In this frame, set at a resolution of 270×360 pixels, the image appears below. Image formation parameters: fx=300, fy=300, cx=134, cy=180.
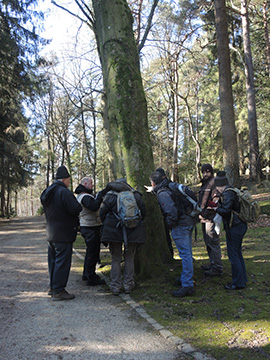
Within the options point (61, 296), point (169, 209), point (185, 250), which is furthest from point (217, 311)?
point (61, 296)

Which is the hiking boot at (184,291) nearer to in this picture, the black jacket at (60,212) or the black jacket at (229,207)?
the black jacket at (229,207)

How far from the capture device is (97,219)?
237 inches

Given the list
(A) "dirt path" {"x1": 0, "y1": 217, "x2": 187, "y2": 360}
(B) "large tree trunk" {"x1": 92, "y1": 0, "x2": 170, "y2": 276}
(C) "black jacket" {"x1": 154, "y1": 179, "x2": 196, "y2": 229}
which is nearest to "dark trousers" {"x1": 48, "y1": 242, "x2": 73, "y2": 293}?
(A) "dirt path" {"x1": 0, "y1": 217, "x2": 187, "y2": 360}

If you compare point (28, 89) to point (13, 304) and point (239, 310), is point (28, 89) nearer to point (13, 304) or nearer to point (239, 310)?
point (13, 304)

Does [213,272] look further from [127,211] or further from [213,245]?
[127,211]

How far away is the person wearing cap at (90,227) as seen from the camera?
223 inches

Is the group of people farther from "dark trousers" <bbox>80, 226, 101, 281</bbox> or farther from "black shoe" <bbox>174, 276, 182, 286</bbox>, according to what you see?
"dark trousers" <bbox>80, 226, 101, 281</bbox>

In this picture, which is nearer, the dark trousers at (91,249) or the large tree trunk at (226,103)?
the dark trousers at (91,249)

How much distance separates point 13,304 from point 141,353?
2536 mm

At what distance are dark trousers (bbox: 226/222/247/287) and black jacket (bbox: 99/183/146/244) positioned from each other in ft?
4.75

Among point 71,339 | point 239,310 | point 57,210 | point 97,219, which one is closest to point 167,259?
point 97,219

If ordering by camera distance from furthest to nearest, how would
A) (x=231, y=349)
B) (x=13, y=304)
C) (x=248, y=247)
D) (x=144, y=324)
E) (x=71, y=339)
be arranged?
1. (x=248, y=247)
2. (x=13, y=304)
3. (x=144, y=324)
4. (x=71, y=339)
5. (x=231, y=349)

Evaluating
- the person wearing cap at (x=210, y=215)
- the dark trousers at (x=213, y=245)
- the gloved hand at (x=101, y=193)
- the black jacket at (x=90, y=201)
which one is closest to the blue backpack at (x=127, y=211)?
the gloved hand at (x=101, y=193)

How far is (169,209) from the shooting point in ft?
15.1
